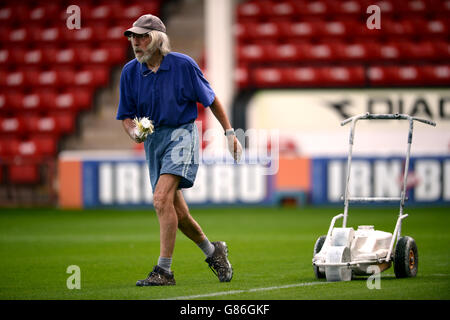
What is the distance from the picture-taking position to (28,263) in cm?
859

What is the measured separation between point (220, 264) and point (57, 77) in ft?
50.4

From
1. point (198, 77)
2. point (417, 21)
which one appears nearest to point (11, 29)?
point (417, 21)

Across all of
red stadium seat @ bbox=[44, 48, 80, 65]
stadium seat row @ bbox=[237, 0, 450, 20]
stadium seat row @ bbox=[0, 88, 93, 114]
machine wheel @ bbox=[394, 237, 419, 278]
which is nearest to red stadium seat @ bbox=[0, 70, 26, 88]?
stadium seat row @ bbox=[0, 88, 93, 114]

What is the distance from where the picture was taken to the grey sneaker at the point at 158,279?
6566 millimetres

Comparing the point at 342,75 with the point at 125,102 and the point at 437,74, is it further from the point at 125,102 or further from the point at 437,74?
the point at 125,102

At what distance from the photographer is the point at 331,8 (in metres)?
22.2

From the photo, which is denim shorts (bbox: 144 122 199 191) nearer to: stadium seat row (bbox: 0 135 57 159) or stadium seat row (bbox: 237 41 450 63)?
stadium seat row (bbox: 0 135 57 159)

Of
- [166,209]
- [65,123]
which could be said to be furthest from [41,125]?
[166,209]

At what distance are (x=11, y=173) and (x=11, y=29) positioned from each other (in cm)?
628

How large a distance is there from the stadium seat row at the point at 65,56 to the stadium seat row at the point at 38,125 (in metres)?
1.73

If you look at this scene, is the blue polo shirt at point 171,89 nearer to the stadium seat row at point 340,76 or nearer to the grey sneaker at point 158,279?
the grey sneaker at point 158,279
